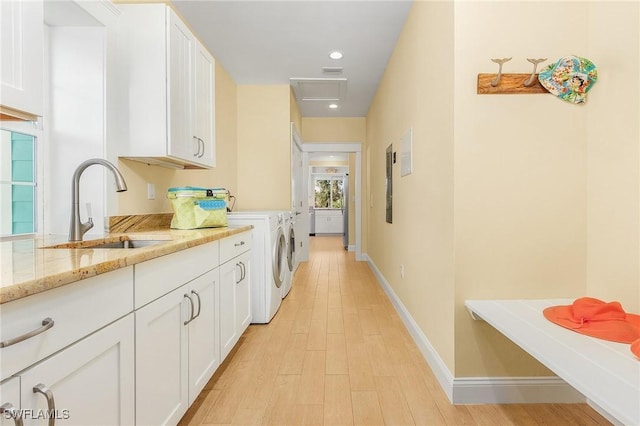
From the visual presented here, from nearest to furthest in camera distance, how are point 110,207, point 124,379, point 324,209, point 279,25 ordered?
point 124,379 → point 110,207 → point 279,25 → point 324,209

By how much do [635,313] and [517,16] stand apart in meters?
1.49

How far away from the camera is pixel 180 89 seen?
2.01 m

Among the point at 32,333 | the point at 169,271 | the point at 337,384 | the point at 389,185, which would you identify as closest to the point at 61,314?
the point at 32,333

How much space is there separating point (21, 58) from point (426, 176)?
80.9 inches

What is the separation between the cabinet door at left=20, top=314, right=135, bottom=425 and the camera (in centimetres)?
70

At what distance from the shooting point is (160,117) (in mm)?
1865

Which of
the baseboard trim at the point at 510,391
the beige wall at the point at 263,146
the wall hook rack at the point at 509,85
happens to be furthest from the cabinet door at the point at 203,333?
the beige wall at the point at 263,146

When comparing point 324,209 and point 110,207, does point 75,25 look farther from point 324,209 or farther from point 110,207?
point 324,209

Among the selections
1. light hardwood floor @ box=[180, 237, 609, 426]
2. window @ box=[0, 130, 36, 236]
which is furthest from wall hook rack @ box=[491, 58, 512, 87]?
window @ box=[0, 130, 36, 236]

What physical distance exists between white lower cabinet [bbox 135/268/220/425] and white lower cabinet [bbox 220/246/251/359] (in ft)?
0.44

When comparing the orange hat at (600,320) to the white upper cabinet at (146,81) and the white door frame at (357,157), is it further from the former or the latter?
the white door frame at (357,157)

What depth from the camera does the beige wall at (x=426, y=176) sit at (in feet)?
5.63

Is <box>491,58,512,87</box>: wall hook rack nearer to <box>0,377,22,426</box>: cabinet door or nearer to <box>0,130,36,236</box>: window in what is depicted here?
<box>0,377,22,426</box>: cabinet door

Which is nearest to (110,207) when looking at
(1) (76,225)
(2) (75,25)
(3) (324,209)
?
(1) (76,225)
